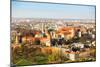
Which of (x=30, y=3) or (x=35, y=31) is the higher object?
(x=30, y=3)

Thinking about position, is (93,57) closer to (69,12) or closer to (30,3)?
(69,12)

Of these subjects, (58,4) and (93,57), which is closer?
(58,4)

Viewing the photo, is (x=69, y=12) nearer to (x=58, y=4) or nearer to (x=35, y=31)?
(x=58, y=4)

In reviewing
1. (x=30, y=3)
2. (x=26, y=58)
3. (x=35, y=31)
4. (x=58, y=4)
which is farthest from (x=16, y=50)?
(x=58, y=4)

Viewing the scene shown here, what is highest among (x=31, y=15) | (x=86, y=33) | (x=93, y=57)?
(x=31, y=15)

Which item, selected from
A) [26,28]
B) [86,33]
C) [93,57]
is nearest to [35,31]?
[26,28]
